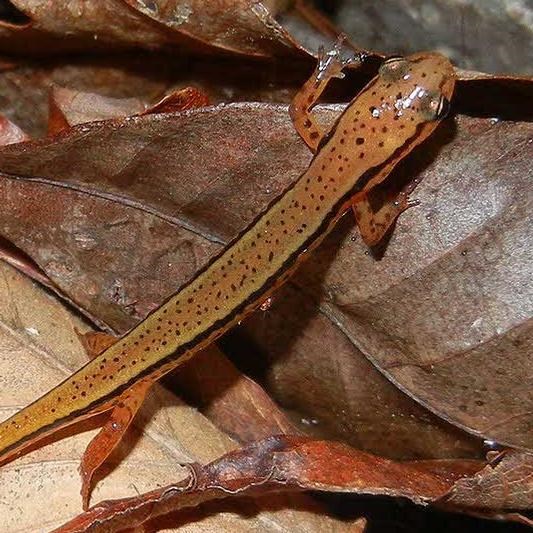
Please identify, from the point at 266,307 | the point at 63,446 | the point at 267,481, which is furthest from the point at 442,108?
the point at 63,446

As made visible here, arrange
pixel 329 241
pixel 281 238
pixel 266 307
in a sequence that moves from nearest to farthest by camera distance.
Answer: pixel 281 238
pixel 329 241
pixel 266 307

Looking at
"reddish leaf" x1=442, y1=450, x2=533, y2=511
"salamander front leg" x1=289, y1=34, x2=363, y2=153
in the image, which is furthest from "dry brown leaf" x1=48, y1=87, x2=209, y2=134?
"reddish leaf" x1=442, y1=450, x2=533, y2=511

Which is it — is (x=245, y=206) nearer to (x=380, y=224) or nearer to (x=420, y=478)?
(x=380, y=224)

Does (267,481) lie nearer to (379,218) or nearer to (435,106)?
(379,218)

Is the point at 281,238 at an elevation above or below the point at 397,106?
below

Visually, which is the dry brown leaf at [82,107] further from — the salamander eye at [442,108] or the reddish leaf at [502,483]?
the reddish leaf at [502,483]
